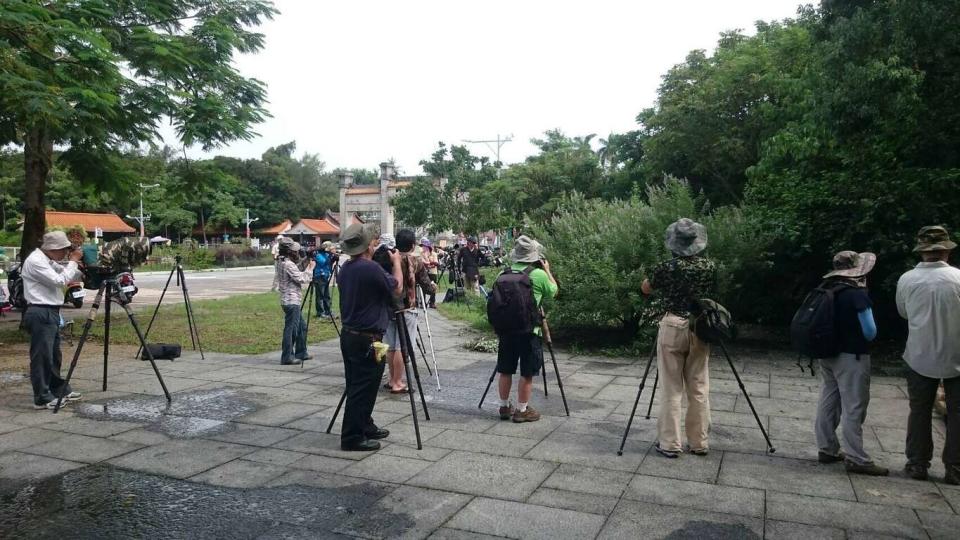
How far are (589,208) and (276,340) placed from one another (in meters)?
5.77

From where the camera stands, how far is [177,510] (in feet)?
13.0

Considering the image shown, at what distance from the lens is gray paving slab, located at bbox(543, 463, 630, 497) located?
4352 millimetres

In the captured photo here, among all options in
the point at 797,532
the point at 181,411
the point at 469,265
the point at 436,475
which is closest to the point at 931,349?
the point at 797,532

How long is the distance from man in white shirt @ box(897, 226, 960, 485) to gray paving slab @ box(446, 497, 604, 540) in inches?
95.9

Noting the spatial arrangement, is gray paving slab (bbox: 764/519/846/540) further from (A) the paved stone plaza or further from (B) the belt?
(B) the belt

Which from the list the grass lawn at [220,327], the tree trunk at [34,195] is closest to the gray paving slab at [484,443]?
the grass lawn at [220,327]

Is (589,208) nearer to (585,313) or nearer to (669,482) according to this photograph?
(585,313)

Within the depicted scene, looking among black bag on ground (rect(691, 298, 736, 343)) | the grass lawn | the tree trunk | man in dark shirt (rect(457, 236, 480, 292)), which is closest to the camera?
black bag on ground (rect(691, 298, 736, 343))

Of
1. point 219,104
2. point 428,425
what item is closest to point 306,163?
point 219,104

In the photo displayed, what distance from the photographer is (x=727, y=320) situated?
4945mm

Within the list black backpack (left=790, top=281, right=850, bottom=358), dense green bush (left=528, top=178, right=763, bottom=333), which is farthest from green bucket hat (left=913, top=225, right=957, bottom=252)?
dense green bush (left=528, top=178, right=763, bottom=333)

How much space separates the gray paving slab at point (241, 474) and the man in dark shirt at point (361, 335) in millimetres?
622

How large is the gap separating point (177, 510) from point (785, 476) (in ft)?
12.9

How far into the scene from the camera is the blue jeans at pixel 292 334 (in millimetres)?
8805
